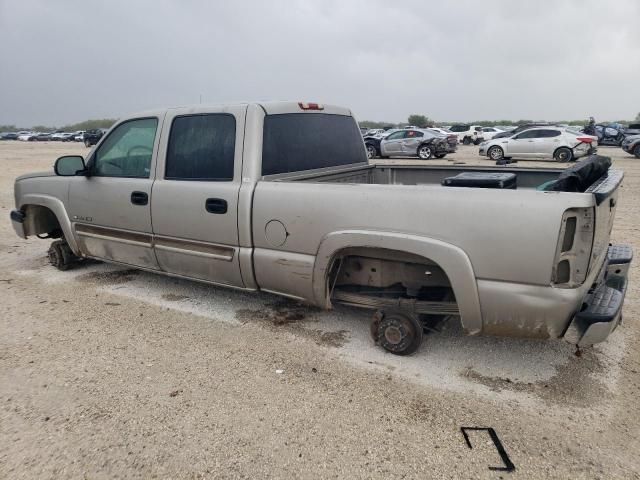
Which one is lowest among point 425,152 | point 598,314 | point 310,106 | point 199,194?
point 425,152

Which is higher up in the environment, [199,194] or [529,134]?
[199,194]

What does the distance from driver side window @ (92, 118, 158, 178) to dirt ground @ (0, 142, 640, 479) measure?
1307 mm

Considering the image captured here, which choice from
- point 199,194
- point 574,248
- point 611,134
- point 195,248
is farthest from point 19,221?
point 611,134

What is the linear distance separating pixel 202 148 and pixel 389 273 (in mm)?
1861

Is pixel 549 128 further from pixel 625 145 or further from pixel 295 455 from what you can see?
pixel 295 455

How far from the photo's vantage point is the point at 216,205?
359 cm

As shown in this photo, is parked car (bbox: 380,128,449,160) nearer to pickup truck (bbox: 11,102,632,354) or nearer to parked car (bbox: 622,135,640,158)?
parked car (bbox: 622,135,640,158)

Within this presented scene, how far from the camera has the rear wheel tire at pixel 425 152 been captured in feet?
68.1

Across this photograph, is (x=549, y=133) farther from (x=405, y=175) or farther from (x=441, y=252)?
(x=441, y=252)

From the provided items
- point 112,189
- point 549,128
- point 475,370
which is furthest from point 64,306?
point 549,128

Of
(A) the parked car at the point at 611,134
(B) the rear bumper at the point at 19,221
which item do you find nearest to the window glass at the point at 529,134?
(A) the parked car at the point at 611,134

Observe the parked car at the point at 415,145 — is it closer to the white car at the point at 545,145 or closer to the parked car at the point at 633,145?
the white car at the point at 545,145

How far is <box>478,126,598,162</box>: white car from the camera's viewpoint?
18.9 m

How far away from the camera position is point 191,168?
384 cm
